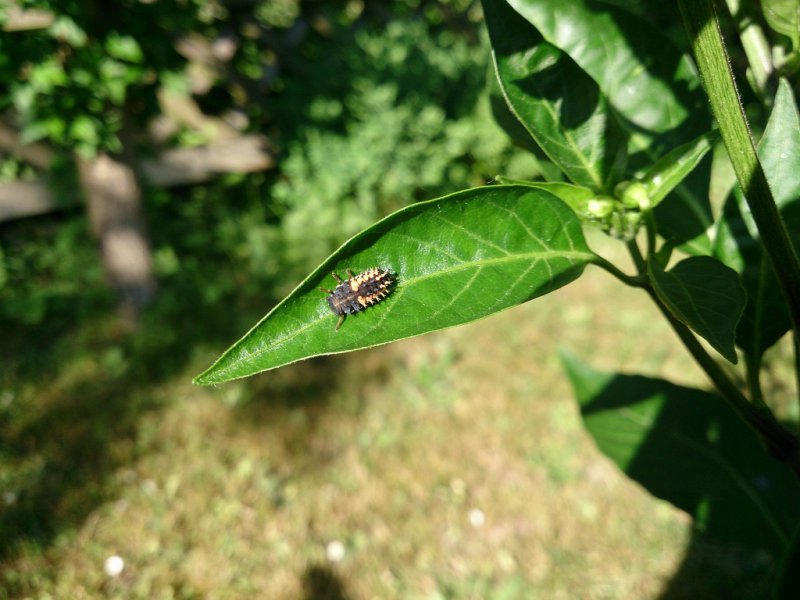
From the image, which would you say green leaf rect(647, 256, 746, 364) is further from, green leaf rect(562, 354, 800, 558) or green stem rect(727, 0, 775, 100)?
green leaf rect(562, 354, 800, 558)

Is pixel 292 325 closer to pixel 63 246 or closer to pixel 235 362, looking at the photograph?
pixel 235 362

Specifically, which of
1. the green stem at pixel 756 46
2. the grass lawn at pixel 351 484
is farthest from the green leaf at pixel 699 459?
the grass lawn at pixel 351 484

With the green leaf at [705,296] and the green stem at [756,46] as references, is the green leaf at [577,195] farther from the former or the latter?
the green stem at [756,46]

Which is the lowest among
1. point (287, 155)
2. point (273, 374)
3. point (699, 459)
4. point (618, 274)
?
point (273, 374)

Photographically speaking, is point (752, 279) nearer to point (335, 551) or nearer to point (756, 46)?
point (756, 46)

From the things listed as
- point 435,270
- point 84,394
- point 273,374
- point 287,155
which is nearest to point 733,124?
point 435,270

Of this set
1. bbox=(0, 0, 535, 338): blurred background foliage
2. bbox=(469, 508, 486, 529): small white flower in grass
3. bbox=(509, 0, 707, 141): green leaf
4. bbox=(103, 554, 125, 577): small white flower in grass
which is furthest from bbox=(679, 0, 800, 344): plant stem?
bbox=(0, 0, 535, 338): blurred background foliage
